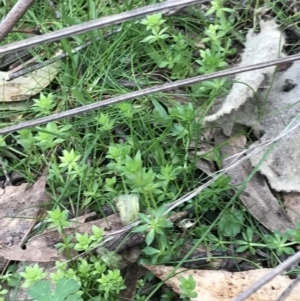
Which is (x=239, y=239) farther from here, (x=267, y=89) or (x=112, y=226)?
(x=267, y=89)

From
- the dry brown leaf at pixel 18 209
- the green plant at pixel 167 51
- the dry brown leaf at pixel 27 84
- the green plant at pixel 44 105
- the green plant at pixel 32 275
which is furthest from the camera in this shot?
the dry brown leaf at pixel 27 84

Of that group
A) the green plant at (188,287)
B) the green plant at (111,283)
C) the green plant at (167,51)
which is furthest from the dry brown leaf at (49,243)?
the green plant at (167,51)

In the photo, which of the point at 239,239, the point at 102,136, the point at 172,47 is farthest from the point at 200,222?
the point at 172,47

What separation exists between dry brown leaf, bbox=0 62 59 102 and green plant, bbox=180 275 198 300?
3.45 ft

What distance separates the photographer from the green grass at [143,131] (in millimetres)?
1729

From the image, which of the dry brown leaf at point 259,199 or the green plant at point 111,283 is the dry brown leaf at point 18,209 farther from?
the dry brown leaf at point 259,199

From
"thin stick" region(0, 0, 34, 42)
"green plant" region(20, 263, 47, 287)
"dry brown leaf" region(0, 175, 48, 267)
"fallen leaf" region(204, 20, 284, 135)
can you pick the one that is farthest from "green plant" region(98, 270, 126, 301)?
"thin stick" region(0, 0, 34, 42)

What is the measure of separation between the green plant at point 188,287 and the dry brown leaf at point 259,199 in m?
0.35

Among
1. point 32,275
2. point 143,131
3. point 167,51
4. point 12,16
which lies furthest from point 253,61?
point 12,16

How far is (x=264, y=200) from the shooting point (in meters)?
1.80

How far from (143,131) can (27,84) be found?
581mm

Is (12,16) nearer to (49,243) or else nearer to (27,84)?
(49,243)

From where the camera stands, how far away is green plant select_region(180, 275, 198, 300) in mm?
1539

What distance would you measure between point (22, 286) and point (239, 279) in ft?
2.15
